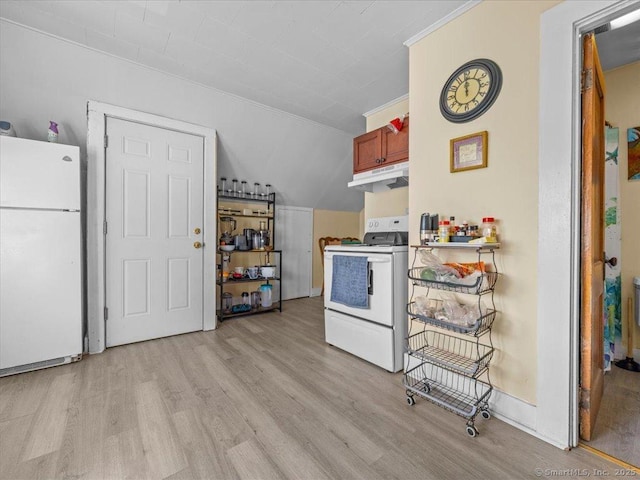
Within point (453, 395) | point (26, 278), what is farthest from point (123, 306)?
point (453, 395)

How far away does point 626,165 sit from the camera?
7.30 ft

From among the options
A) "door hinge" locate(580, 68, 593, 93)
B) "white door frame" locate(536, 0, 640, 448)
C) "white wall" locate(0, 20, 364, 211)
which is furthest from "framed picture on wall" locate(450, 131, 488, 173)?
"white wall" locate(0, 20, 364, 211)

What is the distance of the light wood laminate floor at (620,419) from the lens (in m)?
1.31

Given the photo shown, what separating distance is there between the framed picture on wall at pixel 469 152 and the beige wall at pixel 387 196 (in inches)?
44.1

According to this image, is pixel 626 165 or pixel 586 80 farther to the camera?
pixel 626 165

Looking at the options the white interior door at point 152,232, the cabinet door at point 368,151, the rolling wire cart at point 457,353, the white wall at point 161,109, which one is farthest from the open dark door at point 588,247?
the white interior door at point 152,232

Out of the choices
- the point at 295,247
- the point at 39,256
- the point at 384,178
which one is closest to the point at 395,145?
the point at 384,178

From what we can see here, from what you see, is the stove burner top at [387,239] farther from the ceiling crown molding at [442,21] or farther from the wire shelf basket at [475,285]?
the ceiling crown molding at [442,21]

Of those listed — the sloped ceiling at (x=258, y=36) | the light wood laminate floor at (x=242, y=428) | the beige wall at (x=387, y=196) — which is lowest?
the light wood laminate floor at (x=242, y=428)

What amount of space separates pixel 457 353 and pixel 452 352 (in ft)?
0.10

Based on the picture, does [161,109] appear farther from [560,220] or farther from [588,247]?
[588,247]

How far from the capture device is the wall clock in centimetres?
162

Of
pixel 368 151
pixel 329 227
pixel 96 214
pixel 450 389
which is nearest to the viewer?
pixel 450 389

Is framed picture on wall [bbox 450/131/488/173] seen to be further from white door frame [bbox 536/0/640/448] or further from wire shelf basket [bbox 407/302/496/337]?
wire shelf basket [bbox 407/302/496/337]
